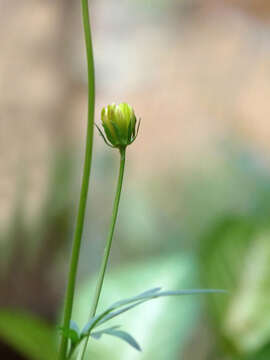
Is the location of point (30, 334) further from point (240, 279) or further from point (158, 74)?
point (158, 74)

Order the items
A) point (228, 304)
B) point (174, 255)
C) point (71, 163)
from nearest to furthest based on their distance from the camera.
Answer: point (228, 304), point (174, 255), point (71, 163)

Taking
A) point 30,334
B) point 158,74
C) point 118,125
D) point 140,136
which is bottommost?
point 30,334

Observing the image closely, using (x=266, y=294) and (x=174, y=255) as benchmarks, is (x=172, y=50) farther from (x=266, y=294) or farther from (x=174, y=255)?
(x=266, y=294)

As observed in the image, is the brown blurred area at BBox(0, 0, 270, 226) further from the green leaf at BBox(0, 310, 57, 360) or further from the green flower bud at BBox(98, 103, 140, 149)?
the green flower bud at BBox(98, 103, 140, 149)

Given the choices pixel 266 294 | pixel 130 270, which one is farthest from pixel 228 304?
pixel 130 270

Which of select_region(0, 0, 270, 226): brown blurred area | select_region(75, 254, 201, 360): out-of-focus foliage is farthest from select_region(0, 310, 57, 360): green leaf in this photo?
select_region(0, 0, 270, 226): brown blurred area

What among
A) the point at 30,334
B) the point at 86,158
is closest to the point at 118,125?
the point at 86,158
